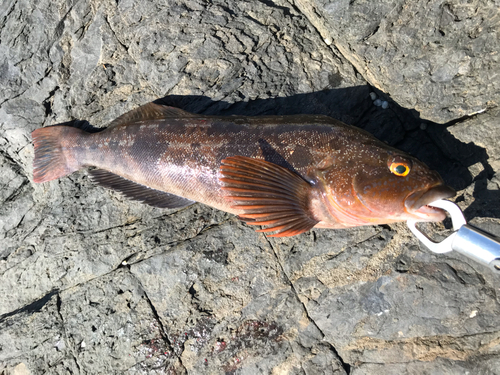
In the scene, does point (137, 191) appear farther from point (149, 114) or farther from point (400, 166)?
point (400, 166)

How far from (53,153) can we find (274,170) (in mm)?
2526

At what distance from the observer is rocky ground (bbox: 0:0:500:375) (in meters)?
3.25

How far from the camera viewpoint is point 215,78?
3648mm

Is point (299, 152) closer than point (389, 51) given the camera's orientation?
Yes

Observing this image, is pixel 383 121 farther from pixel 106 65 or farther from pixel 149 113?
pixel 106 65

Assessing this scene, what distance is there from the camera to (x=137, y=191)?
11.8 ft

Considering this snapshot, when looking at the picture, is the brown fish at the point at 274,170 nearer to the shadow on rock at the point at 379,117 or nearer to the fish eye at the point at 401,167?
the fish eye at the point at 401,167

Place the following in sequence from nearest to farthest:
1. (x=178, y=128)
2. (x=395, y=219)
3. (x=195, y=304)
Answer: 1. (x=395, y=219)
2. (x=178, y=128)
3. (x=195, y=304)

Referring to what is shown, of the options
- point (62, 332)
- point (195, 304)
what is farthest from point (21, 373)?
point (195, 304)

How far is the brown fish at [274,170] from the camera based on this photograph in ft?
9.11

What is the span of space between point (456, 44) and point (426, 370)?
302cm

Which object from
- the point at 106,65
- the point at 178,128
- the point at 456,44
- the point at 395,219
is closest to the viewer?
the point at 395,219

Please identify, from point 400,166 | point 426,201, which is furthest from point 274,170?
point 426,201

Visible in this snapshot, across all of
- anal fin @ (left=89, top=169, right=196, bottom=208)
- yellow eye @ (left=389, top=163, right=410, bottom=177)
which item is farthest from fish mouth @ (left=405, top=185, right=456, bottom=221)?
anal fin @ (left=89, top=169, right=196, bottom=208)
